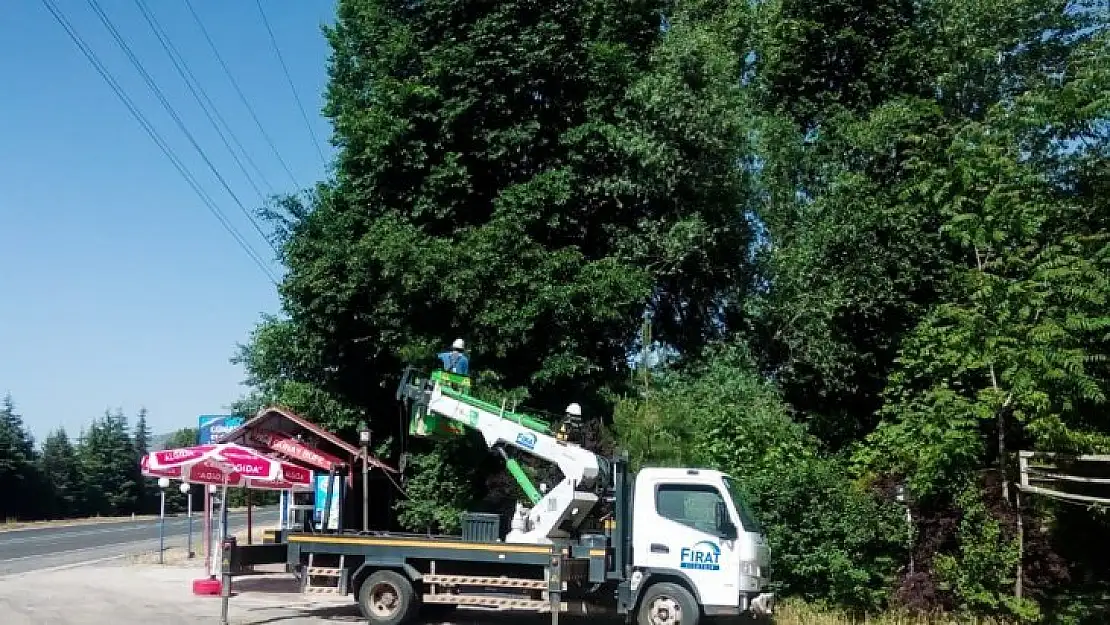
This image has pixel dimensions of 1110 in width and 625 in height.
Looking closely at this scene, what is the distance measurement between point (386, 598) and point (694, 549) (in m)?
4.87

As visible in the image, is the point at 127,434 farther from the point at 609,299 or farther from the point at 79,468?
the point at 609,299

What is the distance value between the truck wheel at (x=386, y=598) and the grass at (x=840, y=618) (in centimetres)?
605

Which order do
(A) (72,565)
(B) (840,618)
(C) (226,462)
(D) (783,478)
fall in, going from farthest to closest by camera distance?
(A) (72,565) → (C) (226,462) → (D) (783,478) → (B) (840,618)

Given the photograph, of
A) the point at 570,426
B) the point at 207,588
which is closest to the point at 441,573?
the point at 570,426

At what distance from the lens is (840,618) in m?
16.8

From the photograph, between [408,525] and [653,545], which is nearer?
[653,545]

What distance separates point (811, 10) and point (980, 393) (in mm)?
11714

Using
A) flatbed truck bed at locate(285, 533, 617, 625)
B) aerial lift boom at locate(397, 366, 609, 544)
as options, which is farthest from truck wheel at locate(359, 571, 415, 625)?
aerial lift boom at locate(397, 366, 609, 544)

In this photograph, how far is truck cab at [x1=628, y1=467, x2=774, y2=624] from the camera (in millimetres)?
14164

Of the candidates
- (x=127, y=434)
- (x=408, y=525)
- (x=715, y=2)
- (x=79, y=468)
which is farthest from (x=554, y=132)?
(x=127, y=434)

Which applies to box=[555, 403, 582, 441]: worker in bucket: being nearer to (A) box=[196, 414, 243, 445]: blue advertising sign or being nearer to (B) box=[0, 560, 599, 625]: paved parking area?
(B) box=[0, 560, 599, 625]: paved parking area

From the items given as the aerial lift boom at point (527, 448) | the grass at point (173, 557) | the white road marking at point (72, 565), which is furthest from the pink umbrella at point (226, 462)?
the grass at point (173, 557)

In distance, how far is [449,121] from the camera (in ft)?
73.3

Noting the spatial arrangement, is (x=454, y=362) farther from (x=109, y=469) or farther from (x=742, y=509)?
(x=109, y=469)
